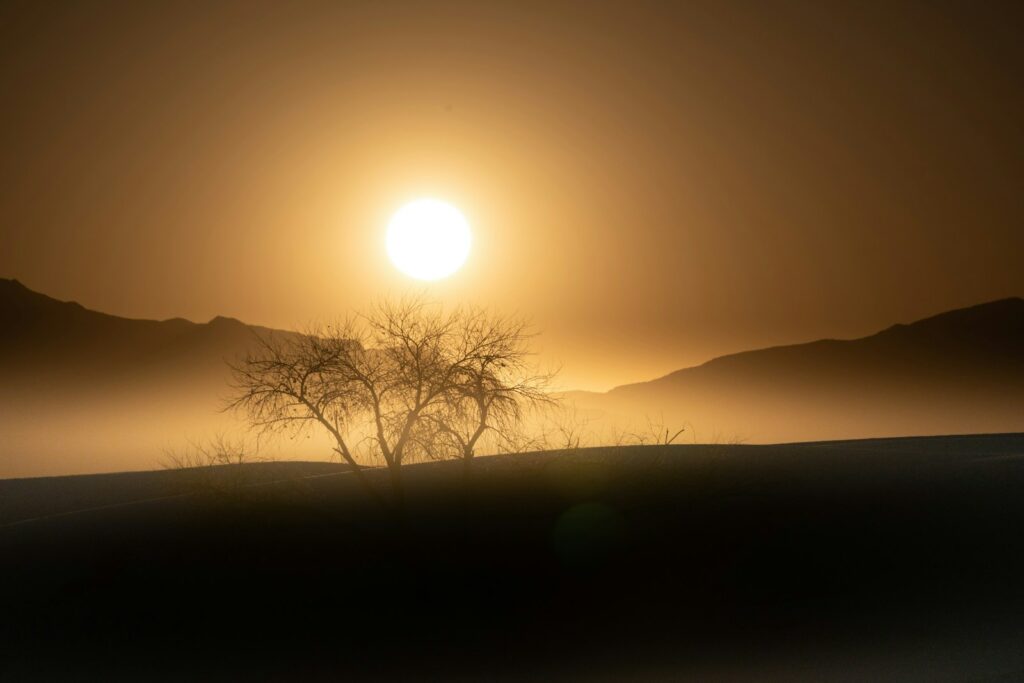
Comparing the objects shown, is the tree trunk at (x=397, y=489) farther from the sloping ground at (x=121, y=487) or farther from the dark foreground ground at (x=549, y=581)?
the sloping ground at (x=121, y=487)

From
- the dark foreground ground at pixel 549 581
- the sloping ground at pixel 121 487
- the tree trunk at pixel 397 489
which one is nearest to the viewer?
the dark foreground ground at pixel 549 581

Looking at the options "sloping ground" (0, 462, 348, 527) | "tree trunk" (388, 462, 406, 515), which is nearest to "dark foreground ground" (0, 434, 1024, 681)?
"tree trunk" (388, 462, 406, 515)

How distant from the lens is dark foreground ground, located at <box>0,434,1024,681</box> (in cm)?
1947

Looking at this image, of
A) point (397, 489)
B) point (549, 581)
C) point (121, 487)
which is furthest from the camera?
point (121, 487)

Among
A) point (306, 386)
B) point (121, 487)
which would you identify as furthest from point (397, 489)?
point (121, 487)

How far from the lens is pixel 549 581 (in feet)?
75.1

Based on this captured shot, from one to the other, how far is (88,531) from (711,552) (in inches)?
745

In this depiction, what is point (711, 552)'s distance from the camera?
2402cm

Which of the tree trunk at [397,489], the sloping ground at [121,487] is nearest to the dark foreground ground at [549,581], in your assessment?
the tree trunk at [397,489]

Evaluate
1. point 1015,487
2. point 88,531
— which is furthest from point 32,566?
point 1015,487

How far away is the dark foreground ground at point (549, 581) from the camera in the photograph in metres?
19.5

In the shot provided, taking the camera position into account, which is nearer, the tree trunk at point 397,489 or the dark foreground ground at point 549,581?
the dark foreground ground at point 549,581

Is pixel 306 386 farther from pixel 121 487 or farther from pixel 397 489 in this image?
pixel 121 487

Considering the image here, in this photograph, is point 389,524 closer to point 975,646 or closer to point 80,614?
point 80,614
